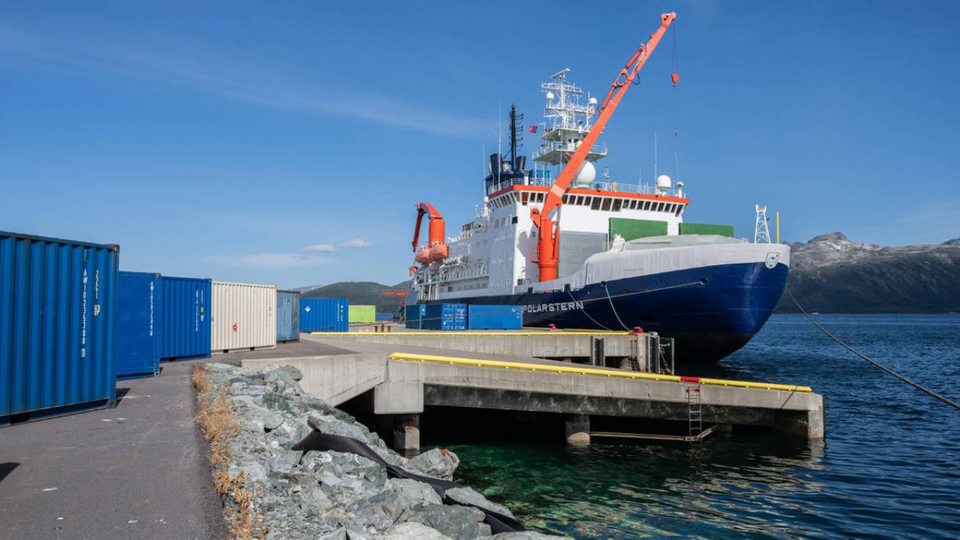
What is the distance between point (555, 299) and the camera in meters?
34.7

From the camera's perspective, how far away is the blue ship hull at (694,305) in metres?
26.8

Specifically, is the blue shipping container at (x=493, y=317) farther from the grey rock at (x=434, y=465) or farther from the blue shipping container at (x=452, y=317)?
the grey rock at (x=434, y=465)

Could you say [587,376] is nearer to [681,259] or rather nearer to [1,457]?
[1,457]

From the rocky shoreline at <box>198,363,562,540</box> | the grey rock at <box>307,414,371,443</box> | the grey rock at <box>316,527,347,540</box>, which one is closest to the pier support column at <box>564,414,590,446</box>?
the rocky shoreline at <box>198,363,562,540</box>

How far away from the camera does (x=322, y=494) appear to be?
6715mm

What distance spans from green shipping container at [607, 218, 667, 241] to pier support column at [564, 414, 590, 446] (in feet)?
71.3

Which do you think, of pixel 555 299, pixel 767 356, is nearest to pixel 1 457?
pixel 555 299

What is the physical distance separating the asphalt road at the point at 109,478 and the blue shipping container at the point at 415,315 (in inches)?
1092

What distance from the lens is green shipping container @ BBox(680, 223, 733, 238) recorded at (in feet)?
125

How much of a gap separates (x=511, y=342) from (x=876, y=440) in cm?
1281

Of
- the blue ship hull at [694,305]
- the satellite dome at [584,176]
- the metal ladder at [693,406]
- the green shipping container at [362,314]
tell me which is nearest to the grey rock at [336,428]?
the metal ladder at [693,406]

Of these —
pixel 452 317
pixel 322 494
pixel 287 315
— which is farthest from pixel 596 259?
pixel 322 494

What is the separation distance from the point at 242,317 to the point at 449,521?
52.2 feet

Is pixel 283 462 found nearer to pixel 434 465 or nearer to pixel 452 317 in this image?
pixel 434 465
